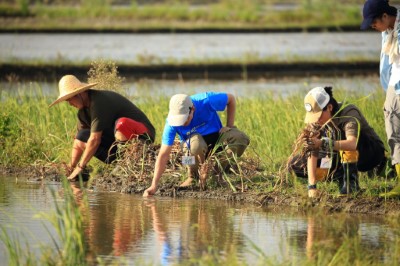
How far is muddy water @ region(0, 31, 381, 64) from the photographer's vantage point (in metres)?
23.6

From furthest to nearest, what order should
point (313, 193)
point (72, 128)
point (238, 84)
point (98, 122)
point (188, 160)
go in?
1. point (238, 84)
2. point (72, 128)
3. point (98, 122)
4. point (188, 160)
5. point (313, 193)

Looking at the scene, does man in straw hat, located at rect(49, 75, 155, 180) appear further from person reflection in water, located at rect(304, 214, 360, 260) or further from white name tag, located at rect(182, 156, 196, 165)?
person reflection in water, located at rect(304, 214, 360, 260)

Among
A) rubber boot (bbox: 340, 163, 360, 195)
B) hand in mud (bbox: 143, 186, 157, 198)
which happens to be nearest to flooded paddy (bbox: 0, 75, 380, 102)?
hand in mud (bbox: 143, 186, 157, 198)

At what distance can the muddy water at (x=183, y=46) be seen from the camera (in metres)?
23.6

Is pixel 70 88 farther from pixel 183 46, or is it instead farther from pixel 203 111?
pixel 183 46

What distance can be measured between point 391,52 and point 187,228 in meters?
2.20

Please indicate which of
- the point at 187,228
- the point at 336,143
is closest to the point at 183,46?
the point at 336,143

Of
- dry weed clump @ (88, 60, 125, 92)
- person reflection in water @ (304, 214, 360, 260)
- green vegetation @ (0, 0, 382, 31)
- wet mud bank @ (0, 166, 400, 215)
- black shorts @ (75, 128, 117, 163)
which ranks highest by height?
green vegetation @ (0, 0, 382, 31)

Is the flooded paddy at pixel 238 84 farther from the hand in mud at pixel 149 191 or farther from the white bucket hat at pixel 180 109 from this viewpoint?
the white bucket hat at pixel 180 109

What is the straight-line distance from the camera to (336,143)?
8578 millimetres

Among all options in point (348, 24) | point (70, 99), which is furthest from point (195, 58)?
point (70, 99)

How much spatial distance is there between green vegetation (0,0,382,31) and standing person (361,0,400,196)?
21.2 metres

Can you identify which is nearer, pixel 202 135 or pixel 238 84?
pixel 202 135

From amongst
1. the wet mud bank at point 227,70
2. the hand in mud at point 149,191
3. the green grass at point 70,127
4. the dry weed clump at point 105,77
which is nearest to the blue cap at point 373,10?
the green grass at point 70,127
